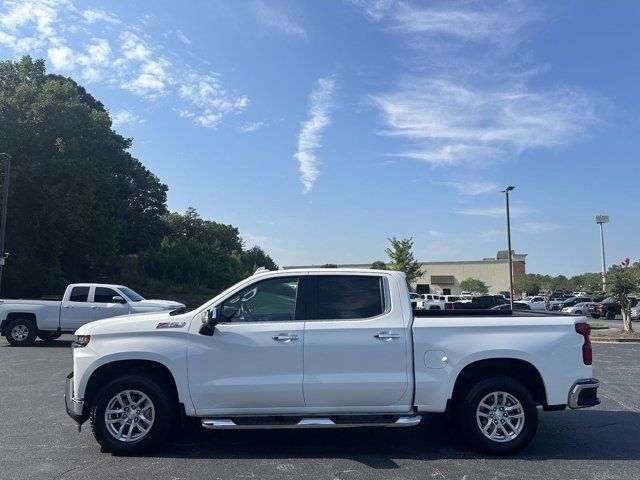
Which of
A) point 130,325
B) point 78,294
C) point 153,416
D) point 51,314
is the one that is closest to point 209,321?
point 130,325

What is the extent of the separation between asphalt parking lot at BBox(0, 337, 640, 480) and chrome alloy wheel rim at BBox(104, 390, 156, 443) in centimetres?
26

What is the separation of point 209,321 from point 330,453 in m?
1.95

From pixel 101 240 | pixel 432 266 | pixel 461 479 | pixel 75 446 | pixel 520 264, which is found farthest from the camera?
pixel 520 264

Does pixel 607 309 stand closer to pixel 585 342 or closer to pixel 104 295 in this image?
pixel 104 295

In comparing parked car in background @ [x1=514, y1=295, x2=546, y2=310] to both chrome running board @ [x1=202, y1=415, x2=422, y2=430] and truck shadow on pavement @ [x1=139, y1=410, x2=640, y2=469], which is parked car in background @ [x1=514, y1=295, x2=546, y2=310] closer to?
truck shadow on pavement @ [x1=139, y1=410, x2=640, y2=469]

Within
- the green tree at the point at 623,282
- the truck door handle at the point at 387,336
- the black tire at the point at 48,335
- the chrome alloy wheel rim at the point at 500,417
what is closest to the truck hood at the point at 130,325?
the truck door handle at the point at 387,336

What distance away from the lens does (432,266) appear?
84375mm

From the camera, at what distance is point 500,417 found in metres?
5.56

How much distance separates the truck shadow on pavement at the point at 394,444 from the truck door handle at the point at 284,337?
1250 mm

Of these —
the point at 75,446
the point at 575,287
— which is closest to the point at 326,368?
the point at 75,446

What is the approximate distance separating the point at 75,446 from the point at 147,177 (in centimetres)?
5738

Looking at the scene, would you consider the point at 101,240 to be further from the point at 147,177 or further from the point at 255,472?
the point at 255,472

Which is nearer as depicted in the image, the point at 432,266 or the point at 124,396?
the point at 124,396

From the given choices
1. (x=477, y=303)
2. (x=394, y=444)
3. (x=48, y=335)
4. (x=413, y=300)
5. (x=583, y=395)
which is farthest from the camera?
(x=413, y=300)
